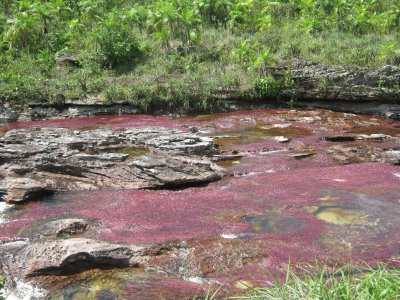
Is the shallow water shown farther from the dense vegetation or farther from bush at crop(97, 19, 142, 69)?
bush at crop(97, 19, 142, 69)

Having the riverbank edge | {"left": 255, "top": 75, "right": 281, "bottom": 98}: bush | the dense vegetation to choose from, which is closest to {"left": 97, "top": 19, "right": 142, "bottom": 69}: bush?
the dense vegetation

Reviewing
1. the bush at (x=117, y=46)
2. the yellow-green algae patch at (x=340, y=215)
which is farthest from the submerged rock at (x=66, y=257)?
the bush at (x=117, y=46)

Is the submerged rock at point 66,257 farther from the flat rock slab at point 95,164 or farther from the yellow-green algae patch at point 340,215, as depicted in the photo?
the yellow-green algae patch at point 340,215

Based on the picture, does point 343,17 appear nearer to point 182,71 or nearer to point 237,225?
point 182,71

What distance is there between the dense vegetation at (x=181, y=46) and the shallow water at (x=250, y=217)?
8541mm

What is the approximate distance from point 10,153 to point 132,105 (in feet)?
36.4

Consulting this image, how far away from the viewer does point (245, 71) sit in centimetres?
2616

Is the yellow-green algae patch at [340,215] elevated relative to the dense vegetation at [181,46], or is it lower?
lower

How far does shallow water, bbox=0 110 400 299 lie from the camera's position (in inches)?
317

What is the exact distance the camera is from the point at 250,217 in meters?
10.7

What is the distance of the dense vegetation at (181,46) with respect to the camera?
81.6 feet

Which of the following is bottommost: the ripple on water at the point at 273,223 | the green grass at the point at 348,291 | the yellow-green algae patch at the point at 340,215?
the yellow-green algae patch at the point at 340,215

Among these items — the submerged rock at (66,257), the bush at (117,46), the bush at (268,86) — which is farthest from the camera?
the bush at (117,46)

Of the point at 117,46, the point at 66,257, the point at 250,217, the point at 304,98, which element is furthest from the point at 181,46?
the point at 66,257
